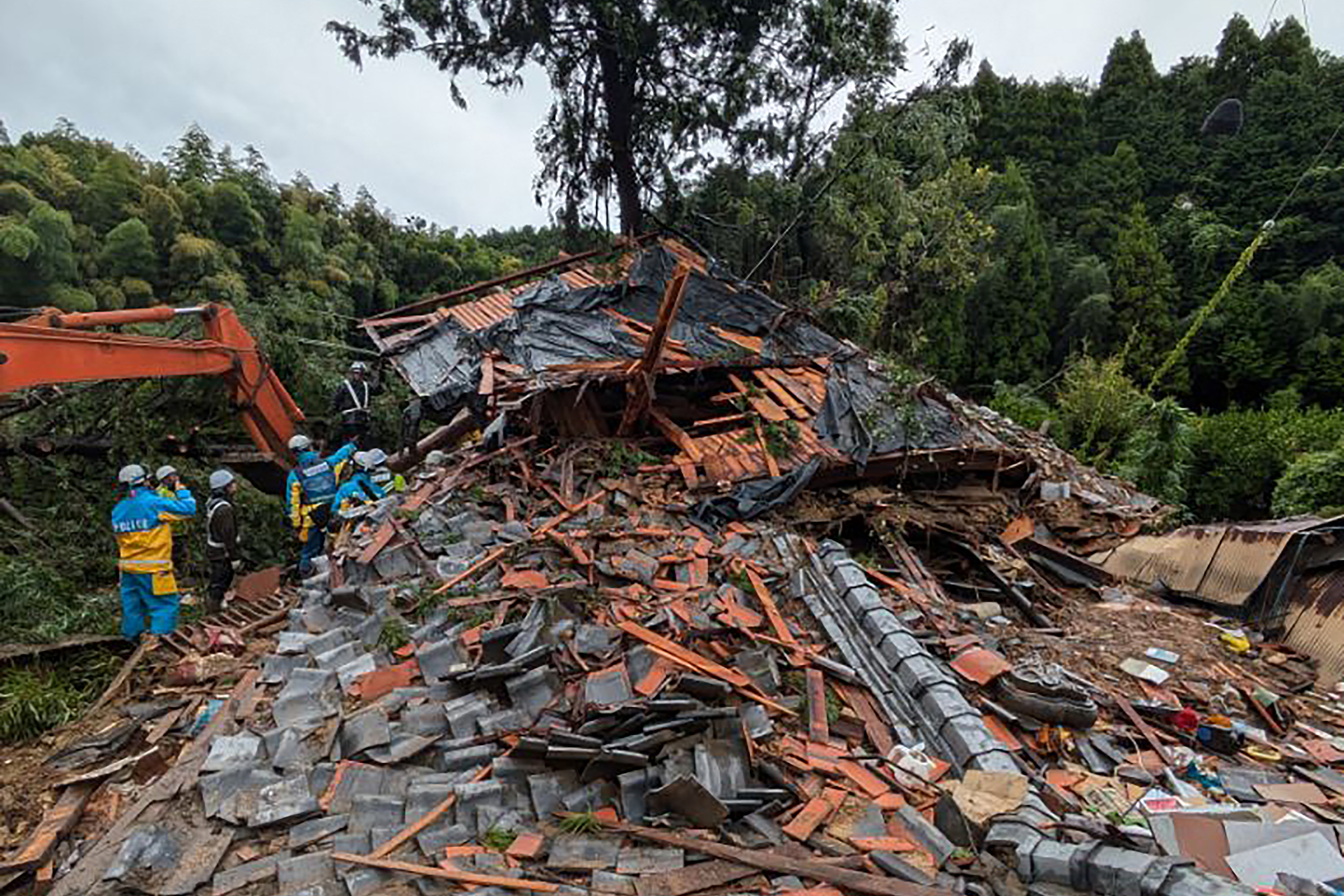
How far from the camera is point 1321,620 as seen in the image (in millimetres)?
5422

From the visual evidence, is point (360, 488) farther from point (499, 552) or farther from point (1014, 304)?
point (1014, 304)

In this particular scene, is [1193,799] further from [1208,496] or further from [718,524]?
[1208,496]

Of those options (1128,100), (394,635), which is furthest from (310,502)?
(1128,100)

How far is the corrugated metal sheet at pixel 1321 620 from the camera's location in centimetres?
514

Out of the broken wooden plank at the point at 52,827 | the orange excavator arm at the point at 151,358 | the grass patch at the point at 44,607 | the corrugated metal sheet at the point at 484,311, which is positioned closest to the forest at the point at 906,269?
the grass patch at the point at 44,607

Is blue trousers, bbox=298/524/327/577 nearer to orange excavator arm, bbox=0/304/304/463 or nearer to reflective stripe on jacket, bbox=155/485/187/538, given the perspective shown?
reflective stripe on jacket, bbox=155/485/187/538

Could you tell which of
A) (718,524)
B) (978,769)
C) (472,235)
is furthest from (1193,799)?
(472,235)

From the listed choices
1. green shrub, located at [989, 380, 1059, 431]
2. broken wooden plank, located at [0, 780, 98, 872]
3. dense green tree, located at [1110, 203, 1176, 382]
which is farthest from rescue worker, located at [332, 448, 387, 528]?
dense green tree, located at [1110, 203, 1176, 382]

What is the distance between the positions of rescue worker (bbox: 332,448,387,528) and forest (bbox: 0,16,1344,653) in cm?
177

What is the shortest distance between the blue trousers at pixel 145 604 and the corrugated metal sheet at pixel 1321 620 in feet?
29.8

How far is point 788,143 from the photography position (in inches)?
464

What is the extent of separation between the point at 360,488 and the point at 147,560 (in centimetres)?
177

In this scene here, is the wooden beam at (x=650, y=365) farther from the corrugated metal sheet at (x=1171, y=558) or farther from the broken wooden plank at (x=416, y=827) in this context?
the corrugated metal sheet at (x=1171, y=558)

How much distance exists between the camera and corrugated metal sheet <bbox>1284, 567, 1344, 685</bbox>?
514 centimetres
